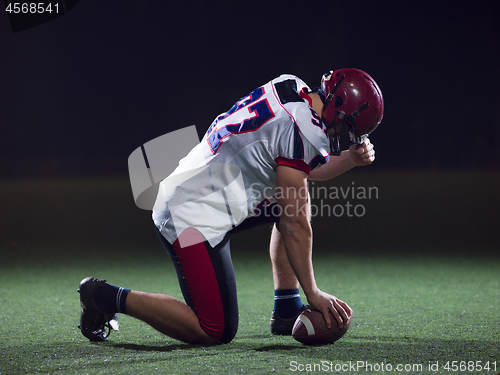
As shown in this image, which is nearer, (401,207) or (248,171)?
(248,171)

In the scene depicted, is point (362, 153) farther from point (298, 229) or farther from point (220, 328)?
point (220, 328)

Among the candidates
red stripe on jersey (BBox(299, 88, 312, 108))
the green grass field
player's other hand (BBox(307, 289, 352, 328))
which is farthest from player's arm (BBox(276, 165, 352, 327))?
red stripe on jersey (BBox(299, 88, 312, 108))

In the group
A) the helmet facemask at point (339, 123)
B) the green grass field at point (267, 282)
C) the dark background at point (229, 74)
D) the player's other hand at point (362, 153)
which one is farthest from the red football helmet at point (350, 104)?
the dark background at point (229, 74)

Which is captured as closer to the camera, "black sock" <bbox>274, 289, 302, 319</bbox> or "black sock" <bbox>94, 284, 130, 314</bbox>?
"black sock" <bbox>94, 284, 130, 314</bbox>

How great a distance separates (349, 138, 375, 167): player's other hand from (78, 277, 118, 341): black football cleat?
3.36ft

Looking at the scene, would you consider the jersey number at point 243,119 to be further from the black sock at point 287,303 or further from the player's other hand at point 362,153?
the black sock at point 287,303

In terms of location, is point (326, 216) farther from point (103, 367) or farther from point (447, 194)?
point (103, 367)

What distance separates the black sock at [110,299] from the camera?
164cm

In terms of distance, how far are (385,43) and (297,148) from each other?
391 centimetres

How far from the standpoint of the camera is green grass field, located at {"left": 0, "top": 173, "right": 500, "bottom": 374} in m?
→ 1.42

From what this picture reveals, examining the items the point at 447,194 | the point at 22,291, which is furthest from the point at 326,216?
the point at 22,291

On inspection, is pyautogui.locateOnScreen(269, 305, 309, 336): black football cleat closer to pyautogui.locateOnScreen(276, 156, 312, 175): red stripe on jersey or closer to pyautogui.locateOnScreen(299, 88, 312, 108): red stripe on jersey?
pyautogui.locateOnScreen(276, 156, 312, 175): red stripe on jersey

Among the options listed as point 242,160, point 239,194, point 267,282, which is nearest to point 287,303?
point 239,194

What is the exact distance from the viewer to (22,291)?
265 centimetres
